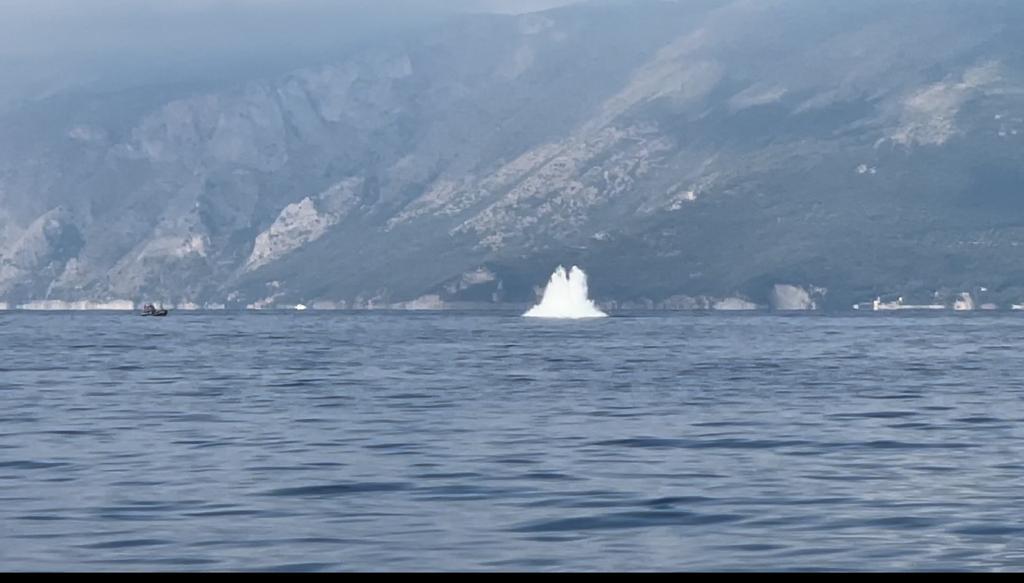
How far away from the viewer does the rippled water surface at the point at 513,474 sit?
35.2m

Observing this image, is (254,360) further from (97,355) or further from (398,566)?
(398,566)

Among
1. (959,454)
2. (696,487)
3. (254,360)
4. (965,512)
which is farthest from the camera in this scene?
(254,360)

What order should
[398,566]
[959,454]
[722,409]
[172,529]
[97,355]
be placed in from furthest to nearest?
[97,355]
[722,409]
[959,454]
[172,529]
[398,566]

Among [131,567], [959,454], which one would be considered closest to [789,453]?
[959,454]

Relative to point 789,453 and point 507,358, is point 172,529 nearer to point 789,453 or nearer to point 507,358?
point 789,453

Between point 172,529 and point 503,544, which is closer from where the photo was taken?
point 503,544

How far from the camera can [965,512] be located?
4138cm

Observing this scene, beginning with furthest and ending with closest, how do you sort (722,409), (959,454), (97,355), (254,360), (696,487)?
(97,355)
(254,360)
(722,409)
(959,454)
(696,487)

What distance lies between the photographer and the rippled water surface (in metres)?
35.2

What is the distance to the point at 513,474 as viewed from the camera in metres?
51.7

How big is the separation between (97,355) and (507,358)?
4321cm

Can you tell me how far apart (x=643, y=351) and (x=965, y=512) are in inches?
5375

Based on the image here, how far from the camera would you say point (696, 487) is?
4762 centimetres

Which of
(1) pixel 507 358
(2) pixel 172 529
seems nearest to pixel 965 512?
(2) pixel 172 529
